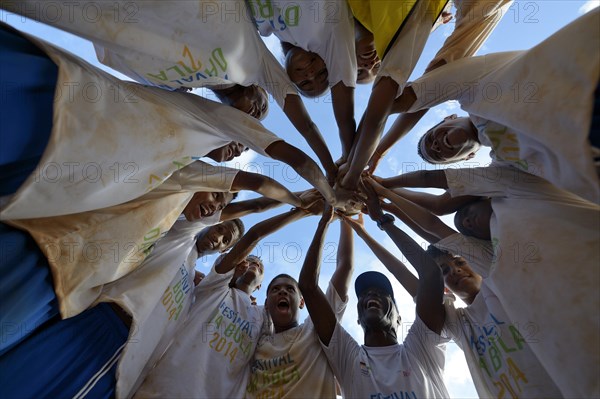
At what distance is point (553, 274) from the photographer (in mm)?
1343

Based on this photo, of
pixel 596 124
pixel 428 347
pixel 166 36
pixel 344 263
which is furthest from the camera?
pixel 344 263

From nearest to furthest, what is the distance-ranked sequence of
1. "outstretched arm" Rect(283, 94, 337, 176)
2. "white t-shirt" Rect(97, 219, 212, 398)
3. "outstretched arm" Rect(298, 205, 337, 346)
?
"white t-shirt" Rect(97, 219, 212, 398) → "outstretched arm" Rect(283, 94, 337, 176) → "outstretched arm" Rect(298, 205, 337, 346)

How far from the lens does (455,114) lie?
8.26ft

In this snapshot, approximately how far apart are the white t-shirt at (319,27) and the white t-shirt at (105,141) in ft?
2.33

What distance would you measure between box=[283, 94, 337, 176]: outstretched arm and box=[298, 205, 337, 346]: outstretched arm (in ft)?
1.46

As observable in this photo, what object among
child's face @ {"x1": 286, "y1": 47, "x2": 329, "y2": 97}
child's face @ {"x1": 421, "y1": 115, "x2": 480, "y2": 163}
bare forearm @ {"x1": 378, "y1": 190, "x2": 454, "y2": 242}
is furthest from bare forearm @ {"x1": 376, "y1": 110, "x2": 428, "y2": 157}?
child's face @ {"x1": 286, "y1": 47, "x2": 329, "y2": 97}

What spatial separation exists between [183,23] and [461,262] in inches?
92.3

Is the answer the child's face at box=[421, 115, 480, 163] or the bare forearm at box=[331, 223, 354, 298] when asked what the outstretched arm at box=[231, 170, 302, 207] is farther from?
the child's face at box=[421, 115, 480, 163]

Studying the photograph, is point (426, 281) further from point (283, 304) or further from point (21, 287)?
Answer: point (21, 287)

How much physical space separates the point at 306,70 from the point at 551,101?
1502 mm

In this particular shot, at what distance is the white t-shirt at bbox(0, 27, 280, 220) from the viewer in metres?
1.34

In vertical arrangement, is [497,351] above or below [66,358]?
above

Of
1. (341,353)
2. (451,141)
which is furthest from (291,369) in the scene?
(451,141)

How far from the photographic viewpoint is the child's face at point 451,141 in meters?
2.27
